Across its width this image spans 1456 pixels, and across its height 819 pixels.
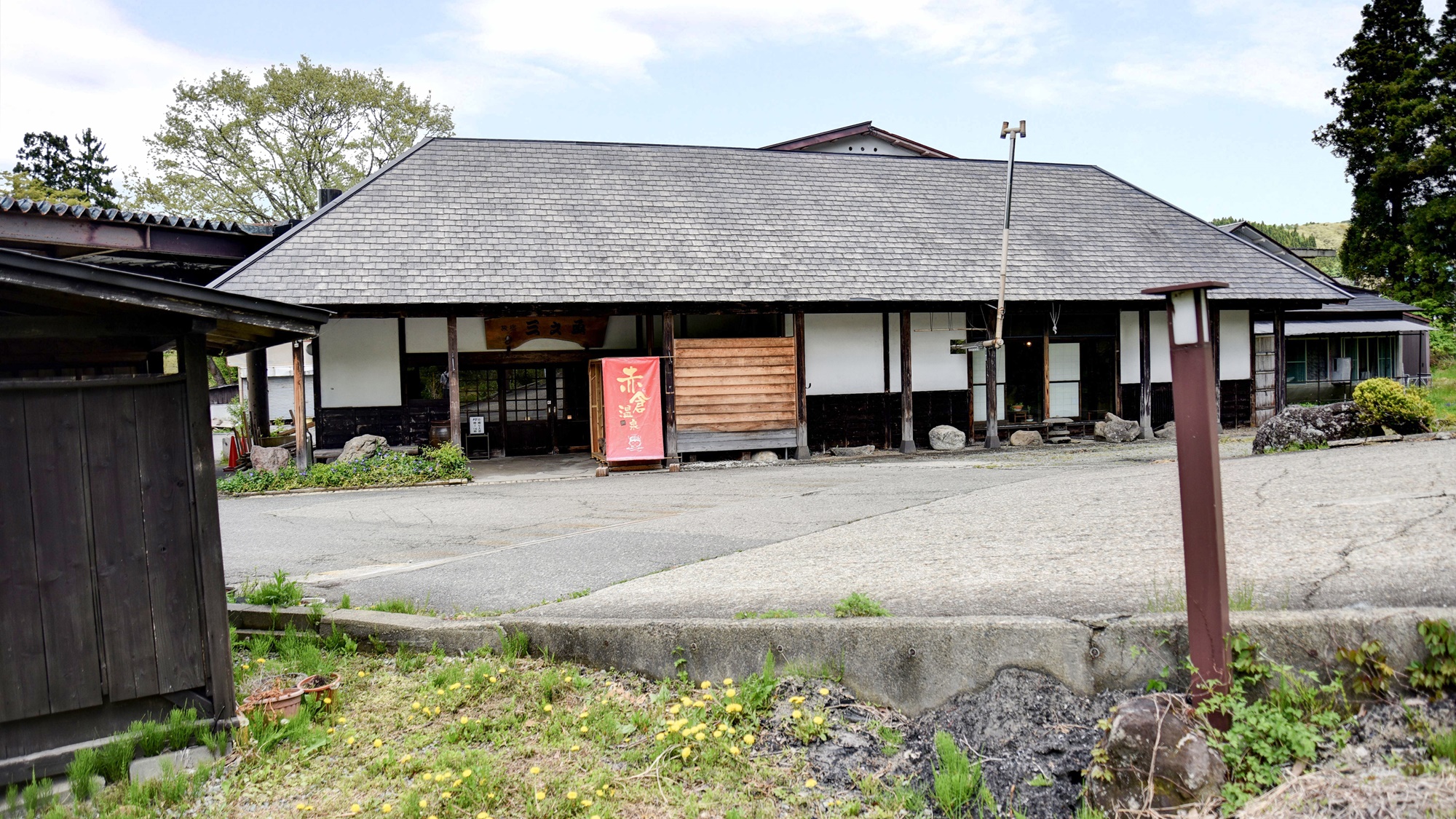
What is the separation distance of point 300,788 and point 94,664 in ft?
3.65

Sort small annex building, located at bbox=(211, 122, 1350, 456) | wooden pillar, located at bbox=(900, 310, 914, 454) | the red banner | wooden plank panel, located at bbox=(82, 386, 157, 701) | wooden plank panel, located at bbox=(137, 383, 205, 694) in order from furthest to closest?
wooden pillar, located at bbox=(900, 310, 914, 454) < small annex building, located at bbox=(211, 122, 1350, 456) < the red banner < wooden plank panel, located at bbox=(137, 383, 205, 694) < wooden plank panel, located at bbox=(82, 386, 157, 701)

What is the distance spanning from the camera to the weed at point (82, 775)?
3771mm

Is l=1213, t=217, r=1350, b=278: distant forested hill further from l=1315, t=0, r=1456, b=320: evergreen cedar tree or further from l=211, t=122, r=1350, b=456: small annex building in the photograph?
l=211, t=122, r=1350, b=456: small annex building

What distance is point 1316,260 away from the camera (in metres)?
44.4

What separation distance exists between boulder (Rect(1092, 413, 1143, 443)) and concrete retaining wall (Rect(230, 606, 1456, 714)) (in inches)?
570

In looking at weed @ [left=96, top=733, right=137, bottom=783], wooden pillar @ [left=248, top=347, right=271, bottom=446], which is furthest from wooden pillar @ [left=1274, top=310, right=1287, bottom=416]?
weed @ [left=96, top=733, right=137, bottom=783]

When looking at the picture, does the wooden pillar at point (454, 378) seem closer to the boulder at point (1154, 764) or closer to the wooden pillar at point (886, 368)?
the wooden pillar at point (886, 368)

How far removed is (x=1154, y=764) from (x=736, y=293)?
12.3m

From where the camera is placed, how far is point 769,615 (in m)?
4.64

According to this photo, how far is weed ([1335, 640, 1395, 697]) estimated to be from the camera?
3258 mm

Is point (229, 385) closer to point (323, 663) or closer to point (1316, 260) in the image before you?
point (323, 663)

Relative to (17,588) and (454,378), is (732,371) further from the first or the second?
(17,588)

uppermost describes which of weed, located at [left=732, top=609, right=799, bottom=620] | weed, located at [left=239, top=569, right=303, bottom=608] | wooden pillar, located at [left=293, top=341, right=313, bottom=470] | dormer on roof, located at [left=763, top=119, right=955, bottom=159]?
dormer on roof, located at [left=763, top=119, right=955, bottom=159]

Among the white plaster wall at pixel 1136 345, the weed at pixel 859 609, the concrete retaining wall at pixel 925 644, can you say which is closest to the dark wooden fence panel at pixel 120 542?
the concrete retaining wall at pixel 925 644
